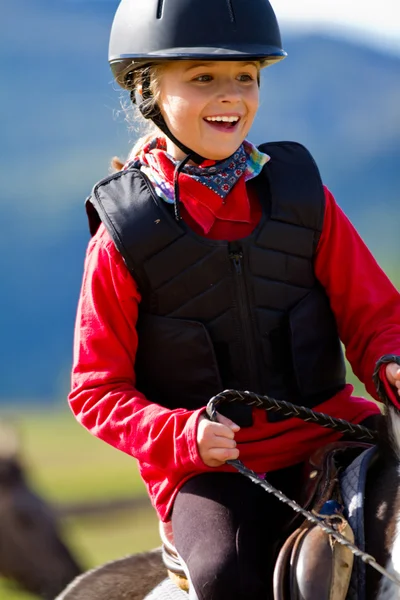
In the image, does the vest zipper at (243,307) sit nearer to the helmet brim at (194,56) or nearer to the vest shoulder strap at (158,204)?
the vest shoulder strap at (158,204)

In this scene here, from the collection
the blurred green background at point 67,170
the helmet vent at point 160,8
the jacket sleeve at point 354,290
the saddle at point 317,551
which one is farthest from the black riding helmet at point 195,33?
the blurred green background at point 67,170

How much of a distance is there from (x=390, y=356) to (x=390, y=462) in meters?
0.27

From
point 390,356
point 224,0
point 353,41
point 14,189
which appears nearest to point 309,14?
point 353,41

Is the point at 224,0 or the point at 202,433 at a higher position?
the point at 224,0

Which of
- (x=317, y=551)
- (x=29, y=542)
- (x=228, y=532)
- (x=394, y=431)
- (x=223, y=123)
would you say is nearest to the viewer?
(x=317, y=551)

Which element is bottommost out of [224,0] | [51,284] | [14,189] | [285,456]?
[51,284]

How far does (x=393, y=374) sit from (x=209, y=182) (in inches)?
28.0

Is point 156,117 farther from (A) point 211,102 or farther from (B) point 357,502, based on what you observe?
(B) point 357,502

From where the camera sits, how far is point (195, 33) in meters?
2.53

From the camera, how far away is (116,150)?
666cm

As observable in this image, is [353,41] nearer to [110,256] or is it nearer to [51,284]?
[51,284]

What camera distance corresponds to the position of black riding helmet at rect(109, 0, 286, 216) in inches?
98.6

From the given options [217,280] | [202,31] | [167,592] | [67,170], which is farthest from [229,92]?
[67,170]

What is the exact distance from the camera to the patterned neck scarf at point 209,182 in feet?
8.54
